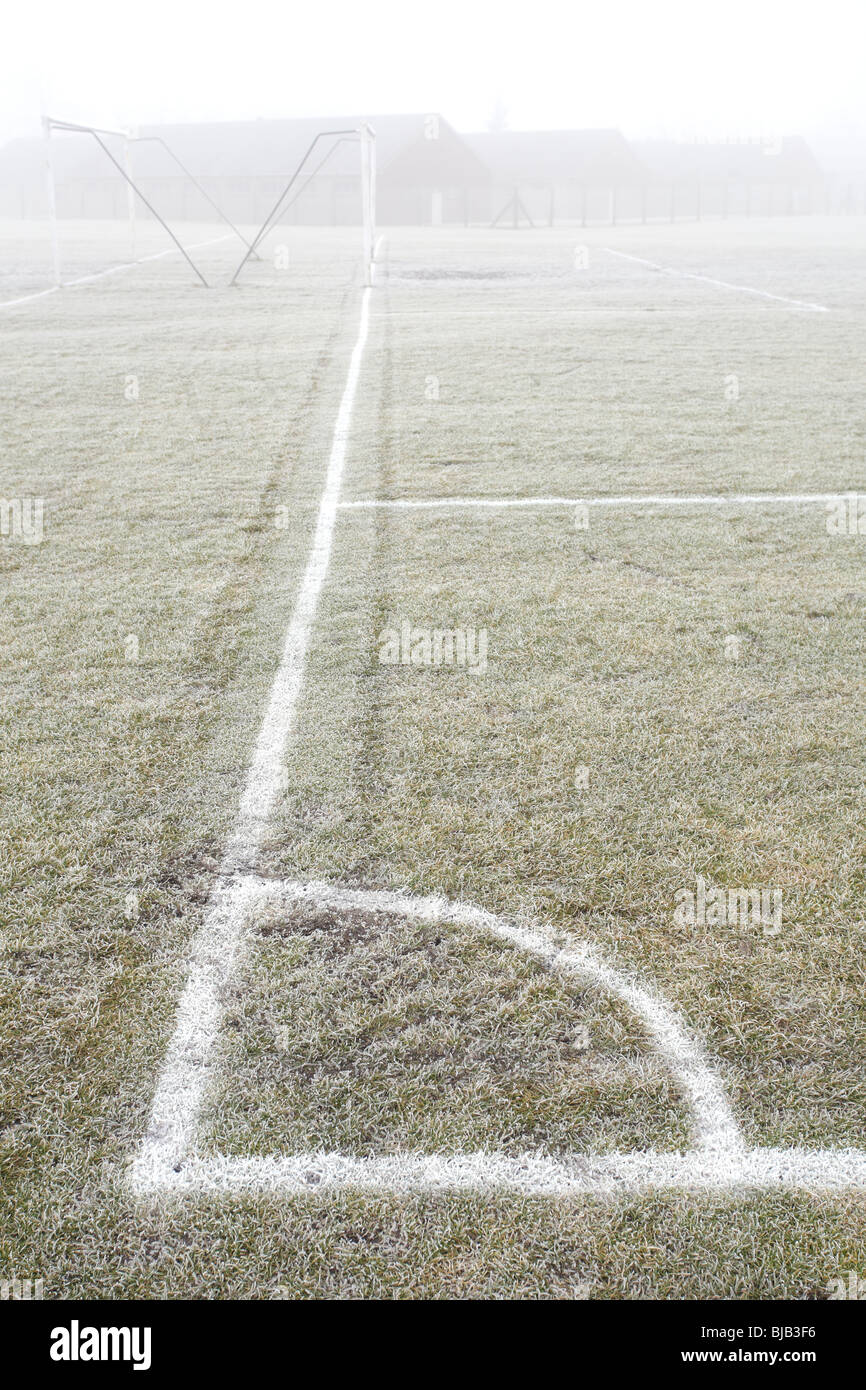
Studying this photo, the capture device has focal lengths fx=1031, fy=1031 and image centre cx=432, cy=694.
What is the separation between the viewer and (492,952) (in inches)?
106

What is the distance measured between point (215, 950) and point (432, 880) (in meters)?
0.64

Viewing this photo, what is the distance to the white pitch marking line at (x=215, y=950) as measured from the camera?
2189 millimetres

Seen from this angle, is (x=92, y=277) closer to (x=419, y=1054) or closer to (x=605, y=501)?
(x=605, y=501)

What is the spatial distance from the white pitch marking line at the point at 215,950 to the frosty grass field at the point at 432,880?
0.01 meters

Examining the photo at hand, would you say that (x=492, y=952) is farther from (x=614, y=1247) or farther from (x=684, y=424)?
(x=684, y=424)

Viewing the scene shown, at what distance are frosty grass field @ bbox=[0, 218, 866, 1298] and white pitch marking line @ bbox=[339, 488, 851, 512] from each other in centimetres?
5

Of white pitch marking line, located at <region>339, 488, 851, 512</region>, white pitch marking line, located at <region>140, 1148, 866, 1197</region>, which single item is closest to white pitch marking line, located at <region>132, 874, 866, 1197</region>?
white pitch marking line, located at <region>140, 1148, 866, 1197</region>

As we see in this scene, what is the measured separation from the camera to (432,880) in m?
2.96

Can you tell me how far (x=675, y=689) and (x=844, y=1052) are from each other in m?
1.92
